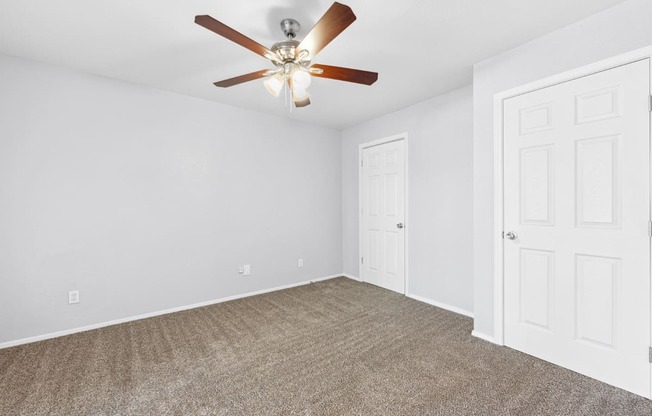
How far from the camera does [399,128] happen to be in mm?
3859

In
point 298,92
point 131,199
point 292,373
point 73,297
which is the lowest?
point 292,373

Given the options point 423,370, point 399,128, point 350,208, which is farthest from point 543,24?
point 350,208

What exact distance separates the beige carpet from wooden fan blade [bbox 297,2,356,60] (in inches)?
85.5

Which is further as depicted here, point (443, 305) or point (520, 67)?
point (443, 305)

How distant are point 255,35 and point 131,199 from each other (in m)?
→ 2.15

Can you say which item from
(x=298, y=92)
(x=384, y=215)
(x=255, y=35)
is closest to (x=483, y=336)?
(x=384, y=215)

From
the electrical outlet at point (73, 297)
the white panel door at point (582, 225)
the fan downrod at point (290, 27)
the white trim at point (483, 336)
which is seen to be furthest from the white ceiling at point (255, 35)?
the white trim at point (483, 336)

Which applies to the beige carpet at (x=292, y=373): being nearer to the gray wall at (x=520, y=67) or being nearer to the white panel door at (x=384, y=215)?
the gray wall at (x=520, y=67)

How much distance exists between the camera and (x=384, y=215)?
4105 mm

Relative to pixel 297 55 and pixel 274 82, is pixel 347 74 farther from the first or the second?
pixel 274 82

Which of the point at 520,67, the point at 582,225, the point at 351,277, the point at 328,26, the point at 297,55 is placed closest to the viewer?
the point at 328,26

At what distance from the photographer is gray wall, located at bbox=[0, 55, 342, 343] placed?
2520mm

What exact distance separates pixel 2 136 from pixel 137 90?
1165mm

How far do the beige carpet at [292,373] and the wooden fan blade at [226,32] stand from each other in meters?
2.16
